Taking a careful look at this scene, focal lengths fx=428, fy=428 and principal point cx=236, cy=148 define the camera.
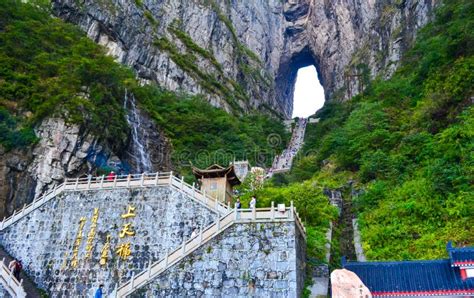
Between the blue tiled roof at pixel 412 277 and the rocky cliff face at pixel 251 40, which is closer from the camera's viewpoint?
the blue tiled roof at pixel 412 277

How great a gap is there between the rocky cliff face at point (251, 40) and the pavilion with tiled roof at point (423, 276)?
36577 mm

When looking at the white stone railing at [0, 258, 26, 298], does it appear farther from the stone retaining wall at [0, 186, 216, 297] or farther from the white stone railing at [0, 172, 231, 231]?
the white stone railing at [0, 172, 231, 231]

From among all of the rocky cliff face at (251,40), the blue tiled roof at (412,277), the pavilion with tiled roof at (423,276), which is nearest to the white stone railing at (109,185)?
the blue tiled roof at (412,277)

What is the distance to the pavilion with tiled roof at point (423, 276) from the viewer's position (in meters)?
10.7

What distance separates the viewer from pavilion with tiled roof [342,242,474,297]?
35.1 ft

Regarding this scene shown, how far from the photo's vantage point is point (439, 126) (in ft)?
74.9

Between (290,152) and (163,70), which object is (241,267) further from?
(163,70)

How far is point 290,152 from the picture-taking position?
150 ft

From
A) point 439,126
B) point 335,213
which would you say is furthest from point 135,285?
point 439,126

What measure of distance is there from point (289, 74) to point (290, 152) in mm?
36309

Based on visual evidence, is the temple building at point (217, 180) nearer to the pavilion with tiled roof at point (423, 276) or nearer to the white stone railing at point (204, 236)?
the white stone railing at point (204, 236)

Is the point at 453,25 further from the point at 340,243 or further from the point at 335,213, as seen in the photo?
the point at 340,243

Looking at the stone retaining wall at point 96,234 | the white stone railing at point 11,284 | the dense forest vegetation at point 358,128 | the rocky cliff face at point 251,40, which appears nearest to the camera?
the white stone railing at point 11,284

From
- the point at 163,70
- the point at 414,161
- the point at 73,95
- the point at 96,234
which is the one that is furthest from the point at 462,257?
the point at 163,70
